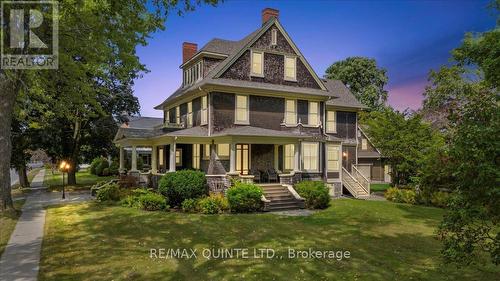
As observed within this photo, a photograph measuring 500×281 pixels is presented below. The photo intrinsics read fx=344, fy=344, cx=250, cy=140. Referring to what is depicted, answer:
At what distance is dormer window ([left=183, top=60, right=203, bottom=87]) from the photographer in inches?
968

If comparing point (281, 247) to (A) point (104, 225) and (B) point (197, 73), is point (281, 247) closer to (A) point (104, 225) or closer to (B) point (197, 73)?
(A) point (104, 225)

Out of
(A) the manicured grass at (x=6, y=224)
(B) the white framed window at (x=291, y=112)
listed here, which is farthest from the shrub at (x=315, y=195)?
(A) the manicured grass at (x=6, y=224)

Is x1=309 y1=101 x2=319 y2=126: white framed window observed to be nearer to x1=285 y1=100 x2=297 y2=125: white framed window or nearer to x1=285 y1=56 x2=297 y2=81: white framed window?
x1=285 y1=100 x2=297 y2=125: white framed window

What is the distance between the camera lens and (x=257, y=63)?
76.1 feet

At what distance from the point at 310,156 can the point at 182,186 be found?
34.0 ft

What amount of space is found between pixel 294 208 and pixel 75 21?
13417mm

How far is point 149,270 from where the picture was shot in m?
8.54

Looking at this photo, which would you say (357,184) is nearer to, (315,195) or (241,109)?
(315,195)

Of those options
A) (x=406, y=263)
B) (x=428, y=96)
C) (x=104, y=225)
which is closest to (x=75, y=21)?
(x=104, y=225)

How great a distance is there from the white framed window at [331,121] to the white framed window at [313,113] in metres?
2.45

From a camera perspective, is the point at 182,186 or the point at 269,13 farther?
the point at 269,13

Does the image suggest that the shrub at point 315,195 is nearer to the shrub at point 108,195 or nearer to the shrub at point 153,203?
the shrub at point 153,203

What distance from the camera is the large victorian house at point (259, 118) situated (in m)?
21.2

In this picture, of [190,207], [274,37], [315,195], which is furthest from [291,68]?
[190,207]
